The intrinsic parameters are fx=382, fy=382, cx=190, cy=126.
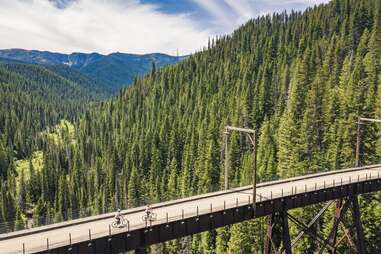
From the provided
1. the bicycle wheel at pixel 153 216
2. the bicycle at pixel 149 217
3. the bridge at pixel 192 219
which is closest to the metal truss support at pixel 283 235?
the bridge at pixel 192 219

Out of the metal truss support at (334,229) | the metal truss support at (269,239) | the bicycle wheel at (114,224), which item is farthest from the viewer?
the metal truss support at (334,229)

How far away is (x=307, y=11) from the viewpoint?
190m

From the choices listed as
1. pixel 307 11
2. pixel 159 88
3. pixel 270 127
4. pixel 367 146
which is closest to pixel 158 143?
pixel 270 127

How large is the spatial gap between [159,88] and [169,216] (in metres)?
155

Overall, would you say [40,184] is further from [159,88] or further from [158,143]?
[159,88]

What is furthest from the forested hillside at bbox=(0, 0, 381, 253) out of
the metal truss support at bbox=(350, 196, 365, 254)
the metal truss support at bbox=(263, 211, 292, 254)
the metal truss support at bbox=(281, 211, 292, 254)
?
the metal truss support at bbox=(281, 211, 292, 254)

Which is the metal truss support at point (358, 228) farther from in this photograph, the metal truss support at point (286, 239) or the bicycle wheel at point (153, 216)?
the bicycle wheel at point (153, 216)

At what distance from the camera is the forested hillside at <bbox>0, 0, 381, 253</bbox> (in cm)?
6662

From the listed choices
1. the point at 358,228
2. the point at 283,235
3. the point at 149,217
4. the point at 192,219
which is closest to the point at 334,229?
the point at 358,228

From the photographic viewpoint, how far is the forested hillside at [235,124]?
2623 inches

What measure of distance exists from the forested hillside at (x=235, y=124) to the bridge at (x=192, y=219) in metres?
12.5

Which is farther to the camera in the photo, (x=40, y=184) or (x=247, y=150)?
(x=40, y=184)

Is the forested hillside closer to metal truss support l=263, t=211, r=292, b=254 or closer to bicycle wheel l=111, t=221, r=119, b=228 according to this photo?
metal truss support l=263, t=211, r=292, b=254

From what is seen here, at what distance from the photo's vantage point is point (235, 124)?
354 ft
